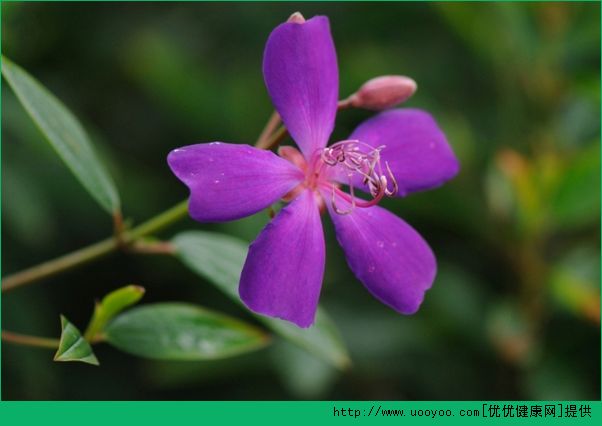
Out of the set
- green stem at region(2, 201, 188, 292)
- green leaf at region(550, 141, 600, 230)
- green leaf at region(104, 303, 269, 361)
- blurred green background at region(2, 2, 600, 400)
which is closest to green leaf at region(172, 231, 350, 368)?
green leaf at region(104, 303, 269, 361)

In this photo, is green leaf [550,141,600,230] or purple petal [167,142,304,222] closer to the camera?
purple petal [167,142,304,222]

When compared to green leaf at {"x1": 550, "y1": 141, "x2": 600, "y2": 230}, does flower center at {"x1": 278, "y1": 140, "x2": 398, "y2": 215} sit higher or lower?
higher

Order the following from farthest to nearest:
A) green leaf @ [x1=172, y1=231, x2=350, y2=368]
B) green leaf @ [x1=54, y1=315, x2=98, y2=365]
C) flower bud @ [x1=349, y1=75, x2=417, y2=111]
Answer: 1. green leaf @ [x1=172, y1=231, x2=350, y2=368]
2. flower bud @ [x1=349, y1=75, x2=417, y2=111]
3. green leaf @ [x1=54, y1=315, x2=98, y2=365]

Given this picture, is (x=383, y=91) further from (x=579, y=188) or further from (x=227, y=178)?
(x=579, y=188)

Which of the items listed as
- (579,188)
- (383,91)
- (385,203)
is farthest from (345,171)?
(579,188)

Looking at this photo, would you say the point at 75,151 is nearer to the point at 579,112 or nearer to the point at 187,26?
the point at 187,26

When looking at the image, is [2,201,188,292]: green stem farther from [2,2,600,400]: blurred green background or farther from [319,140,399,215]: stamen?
[2,2,600,400]: blurred green background

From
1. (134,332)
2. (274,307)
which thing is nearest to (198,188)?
(274,307)
